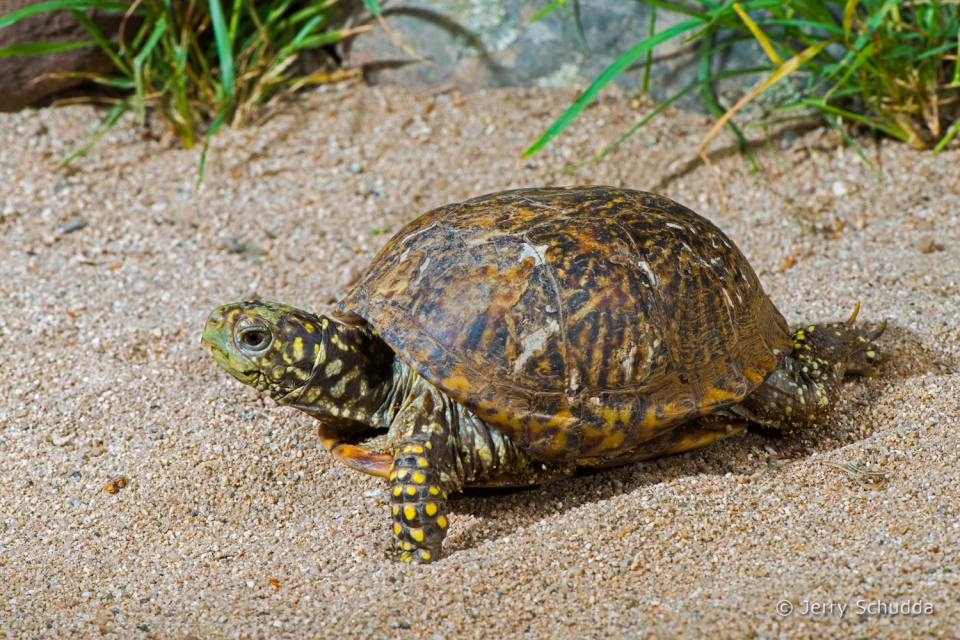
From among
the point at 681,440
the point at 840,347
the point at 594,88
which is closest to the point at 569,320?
the point at 681,440

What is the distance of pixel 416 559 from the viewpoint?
2262 millimetres

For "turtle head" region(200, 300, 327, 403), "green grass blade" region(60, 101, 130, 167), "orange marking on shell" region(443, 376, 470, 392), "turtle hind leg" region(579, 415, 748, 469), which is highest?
"orange marking on shell" region(443, 376, 470, 392)

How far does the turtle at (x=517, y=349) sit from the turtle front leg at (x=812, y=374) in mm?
103

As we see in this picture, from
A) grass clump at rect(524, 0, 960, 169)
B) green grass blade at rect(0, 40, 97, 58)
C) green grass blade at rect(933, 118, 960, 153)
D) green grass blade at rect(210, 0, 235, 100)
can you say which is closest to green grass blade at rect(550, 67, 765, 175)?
grass clump at rect(524, 0, 960, 169)

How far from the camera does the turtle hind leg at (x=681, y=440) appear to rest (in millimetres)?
2490

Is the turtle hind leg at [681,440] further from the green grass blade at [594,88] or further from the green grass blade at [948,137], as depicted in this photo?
the green grass blade at [948,137]

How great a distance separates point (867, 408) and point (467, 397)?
1492 mm

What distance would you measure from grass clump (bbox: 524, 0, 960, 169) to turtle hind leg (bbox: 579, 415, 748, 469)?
1.58 meters

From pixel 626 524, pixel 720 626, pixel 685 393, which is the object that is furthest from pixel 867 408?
pixel 720 626

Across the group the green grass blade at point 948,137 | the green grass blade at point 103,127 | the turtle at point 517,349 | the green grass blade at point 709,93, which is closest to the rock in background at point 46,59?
the green grass blade at point 103,127

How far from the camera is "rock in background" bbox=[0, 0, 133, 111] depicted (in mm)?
4191

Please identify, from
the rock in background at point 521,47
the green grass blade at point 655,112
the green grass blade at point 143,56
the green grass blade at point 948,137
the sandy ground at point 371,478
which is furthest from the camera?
the rock in background at point 521,47

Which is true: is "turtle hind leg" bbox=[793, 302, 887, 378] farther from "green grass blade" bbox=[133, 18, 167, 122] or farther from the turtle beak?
"green grass blade" bbox=[133, 18, 167, 122]

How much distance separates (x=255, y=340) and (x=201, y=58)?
8.61ft
